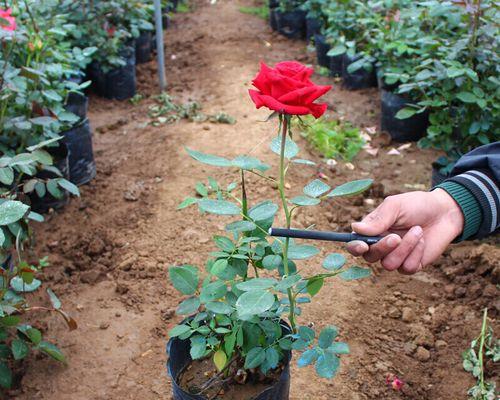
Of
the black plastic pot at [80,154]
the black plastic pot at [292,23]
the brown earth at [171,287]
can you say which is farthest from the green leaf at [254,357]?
the black plastic pot at [292,23]

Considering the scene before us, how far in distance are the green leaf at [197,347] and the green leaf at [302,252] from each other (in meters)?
0.33

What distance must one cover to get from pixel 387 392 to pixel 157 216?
1.55m

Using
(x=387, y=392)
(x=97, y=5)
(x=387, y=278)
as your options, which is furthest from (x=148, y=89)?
(x=387, y=392)

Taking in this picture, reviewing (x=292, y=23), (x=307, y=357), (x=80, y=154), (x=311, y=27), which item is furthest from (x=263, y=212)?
(x=292, y=23)

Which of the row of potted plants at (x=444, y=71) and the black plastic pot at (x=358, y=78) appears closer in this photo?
the row of potted plants at (x=444, y=71)

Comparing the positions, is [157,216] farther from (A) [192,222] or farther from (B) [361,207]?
(B) [361,207]

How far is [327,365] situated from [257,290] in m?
0.29

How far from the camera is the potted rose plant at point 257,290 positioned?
53.4 inches

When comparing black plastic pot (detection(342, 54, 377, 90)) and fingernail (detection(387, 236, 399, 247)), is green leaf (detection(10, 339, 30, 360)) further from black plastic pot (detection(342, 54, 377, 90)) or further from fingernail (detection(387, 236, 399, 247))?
black plastic pot (detection(342, 54, 377, 90))

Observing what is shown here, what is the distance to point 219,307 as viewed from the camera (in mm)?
1547

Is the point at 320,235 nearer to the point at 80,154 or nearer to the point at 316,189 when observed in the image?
the point at 316,189

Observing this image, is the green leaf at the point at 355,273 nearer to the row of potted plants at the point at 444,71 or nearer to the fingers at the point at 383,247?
the fingers at the point at 383,247

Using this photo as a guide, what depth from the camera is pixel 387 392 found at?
7.06 feet

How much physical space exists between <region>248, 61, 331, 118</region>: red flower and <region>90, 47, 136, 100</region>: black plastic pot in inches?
152
